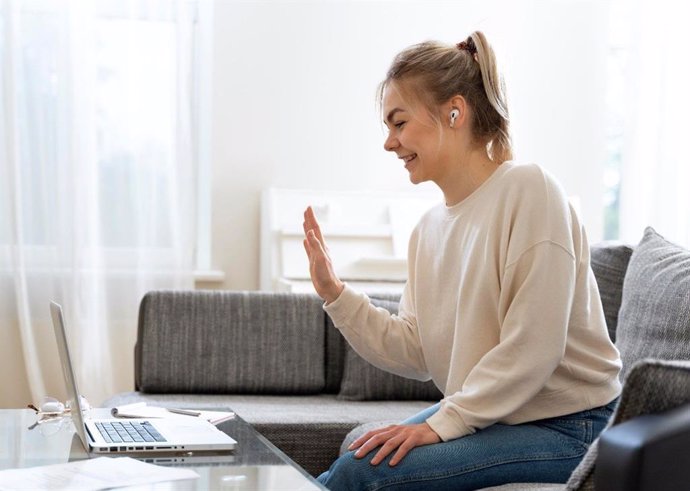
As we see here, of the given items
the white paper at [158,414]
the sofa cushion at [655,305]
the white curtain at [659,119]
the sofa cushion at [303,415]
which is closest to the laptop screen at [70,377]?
the white paper at [158,414]

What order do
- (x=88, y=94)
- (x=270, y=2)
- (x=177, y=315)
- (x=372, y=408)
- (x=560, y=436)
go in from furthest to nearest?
(x=270, y=2)
(x=88, y=94)
(x=177, y=315)
(x=372, y=408)
(x=560, y=436)

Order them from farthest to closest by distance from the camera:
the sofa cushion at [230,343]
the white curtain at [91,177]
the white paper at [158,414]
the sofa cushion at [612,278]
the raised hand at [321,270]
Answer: the white curtain at [91,177], the sofa cushion at [230,343], the sofa cushion at [612,278], the raised hand at [321,270], the white paper at [158,414]

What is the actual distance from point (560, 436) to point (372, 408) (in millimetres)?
1042

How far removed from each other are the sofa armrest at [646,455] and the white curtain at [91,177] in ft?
9.54

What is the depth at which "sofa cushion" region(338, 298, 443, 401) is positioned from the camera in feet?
9.09

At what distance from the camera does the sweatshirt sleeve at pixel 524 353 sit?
1.59 meters

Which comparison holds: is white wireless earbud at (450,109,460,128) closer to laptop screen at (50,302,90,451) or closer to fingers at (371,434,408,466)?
fingers at (371,434,408,466)

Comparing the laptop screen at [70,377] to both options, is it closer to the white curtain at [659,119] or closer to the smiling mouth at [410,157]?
the smiling mouth at [410,157]

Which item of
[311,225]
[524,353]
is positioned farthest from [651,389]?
[311,225]

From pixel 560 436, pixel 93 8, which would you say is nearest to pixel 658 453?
pixel 560 436

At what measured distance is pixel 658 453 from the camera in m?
1.08

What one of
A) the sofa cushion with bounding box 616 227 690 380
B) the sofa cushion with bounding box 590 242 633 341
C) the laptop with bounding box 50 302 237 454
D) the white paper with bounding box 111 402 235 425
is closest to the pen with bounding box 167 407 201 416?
the white paper with bounding box 111 402 235 425

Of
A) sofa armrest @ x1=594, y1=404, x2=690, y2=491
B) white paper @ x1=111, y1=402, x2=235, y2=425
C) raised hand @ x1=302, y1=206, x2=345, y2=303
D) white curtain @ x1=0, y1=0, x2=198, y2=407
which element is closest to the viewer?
sofa armrest @ x1=594, y1=404, x2=690, y2=491

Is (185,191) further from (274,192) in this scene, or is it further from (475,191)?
(475,191)
